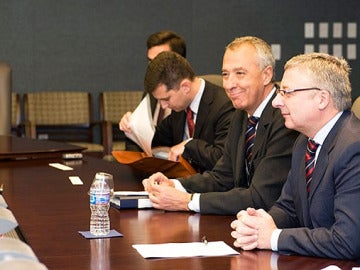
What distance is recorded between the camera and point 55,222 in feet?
11.2

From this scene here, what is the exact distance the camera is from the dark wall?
10.4 meters

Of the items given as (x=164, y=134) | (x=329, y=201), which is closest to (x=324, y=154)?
(x=329, y=201)

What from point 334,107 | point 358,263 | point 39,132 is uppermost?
point 334,107

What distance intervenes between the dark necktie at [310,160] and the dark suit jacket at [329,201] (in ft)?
0.06

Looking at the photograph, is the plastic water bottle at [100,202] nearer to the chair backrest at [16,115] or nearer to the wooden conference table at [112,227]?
the wooden conference table at [112,227]

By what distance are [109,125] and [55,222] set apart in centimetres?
654

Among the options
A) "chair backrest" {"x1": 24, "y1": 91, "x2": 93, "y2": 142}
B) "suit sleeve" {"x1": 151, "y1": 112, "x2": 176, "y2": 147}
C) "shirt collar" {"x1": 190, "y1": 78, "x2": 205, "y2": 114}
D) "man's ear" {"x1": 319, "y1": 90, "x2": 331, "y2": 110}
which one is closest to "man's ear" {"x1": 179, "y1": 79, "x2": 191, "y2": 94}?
"shirt collar" {"x1": 190, "y1": 78, "x2": 205, "y2": 114}

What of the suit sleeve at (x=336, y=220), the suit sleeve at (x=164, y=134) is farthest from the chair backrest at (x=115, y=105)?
the suit sleeve at (x=336, y=220)

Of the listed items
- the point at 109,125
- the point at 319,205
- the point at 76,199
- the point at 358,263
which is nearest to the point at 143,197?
the point at 76,199

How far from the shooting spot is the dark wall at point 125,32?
1044 cm

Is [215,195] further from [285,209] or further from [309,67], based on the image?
[309,67]

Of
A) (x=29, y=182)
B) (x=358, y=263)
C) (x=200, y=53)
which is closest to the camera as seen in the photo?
(x=358, y=263)

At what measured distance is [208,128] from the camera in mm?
5129

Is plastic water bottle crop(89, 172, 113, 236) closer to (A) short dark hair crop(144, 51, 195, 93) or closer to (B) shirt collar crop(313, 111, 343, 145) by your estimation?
(B) shirt collar crop(313, 111, 343, 145)
